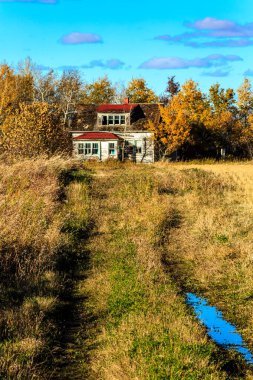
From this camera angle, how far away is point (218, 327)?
8.50 meters

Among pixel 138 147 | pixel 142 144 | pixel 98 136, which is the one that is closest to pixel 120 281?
pixel 98 136

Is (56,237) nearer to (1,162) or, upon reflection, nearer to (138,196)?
(138,196)

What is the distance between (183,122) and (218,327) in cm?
4385

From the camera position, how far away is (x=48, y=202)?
58.4 ft

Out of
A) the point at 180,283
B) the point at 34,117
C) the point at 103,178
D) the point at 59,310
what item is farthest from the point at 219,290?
the point at 34,117

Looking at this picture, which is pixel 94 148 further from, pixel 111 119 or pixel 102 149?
pixel 111 119

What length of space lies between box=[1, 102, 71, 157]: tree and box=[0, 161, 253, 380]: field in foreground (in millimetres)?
7048

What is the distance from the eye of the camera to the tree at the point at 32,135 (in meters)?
28.3

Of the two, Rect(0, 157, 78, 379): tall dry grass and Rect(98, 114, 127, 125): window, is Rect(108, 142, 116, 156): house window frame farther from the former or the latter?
Rect(0, 157, 78, 379): tall dry grass

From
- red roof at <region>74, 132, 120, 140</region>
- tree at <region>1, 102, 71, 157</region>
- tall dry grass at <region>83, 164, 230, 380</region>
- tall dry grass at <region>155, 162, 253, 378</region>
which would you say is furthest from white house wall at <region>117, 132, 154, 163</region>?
tall dry grass at <region>83, 164, 230, 380</region>

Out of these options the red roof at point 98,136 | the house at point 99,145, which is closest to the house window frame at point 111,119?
the red roof at point 98,136

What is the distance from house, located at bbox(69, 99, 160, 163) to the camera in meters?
51.5

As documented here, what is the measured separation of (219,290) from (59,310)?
3.32 m

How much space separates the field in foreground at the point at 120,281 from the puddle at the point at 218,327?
0.16 m
